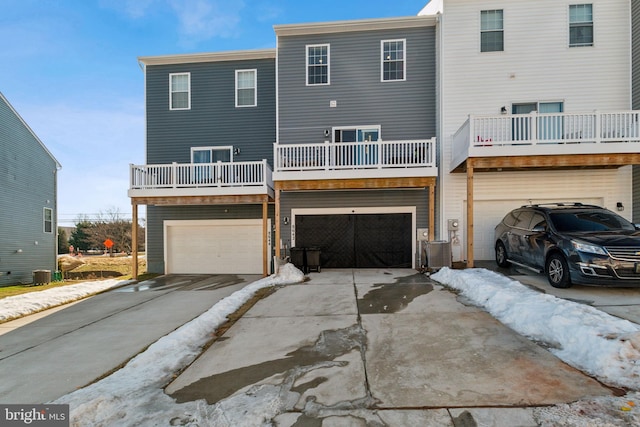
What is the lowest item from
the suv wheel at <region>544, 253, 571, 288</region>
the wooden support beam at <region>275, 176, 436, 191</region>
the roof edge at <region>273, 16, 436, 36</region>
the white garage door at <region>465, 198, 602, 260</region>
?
the suv wheel at <region>544, 253, 571, 288</region>

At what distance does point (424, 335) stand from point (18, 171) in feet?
60.4

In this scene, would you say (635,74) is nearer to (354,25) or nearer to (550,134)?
(550,134)

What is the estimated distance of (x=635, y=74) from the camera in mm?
9188

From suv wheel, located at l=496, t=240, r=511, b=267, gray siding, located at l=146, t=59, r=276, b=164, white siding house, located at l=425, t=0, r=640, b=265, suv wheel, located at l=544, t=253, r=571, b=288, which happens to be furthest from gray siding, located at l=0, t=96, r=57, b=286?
suv wheel, located at l=544, t=253, r=571, b=288


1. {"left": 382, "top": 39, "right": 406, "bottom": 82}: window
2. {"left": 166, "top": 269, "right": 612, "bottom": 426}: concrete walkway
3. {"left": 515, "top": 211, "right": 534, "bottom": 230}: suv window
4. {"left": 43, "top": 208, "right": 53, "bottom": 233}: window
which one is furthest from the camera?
{"left": 43, "top": 208, "right": 53, "bottom": 233}: window

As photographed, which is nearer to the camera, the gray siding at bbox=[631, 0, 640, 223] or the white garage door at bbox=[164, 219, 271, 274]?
the gray siding at bbox=[631, 0, 640, 223]

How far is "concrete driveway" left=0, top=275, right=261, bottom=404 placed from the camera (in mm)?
3635

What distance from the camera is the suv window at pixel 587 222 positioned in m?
6.22

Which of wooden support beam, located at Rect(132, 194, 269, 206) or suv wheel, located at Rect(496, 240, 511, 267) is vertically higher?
wooden support beam, located at Rect(132, 194, 269, 206)

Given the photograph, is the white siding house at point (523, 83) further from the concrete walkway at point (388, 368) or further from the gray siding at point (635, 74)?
the concrete walkway at point (388, 368)

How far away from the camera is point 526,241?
278 inches

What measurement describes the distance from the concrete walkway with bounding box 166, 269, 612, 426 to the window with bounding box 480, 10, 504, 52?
29.9 feet

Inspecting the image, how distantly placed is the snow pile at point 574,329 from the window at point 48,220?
2007cm

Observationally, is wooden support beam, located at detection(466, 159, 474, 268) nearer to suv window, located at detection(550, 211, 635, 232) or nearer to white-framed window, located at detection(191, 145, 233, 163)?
suv window, located at detection(550, 211, 635, 232)
